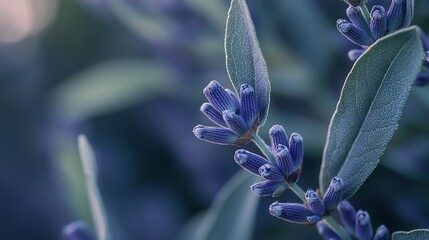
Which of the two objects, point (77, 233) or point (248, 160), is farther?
point (77, 233)

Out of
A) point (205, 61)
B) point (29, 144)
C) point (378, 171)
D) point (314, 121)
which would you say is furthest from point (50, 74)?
point (378, 171)

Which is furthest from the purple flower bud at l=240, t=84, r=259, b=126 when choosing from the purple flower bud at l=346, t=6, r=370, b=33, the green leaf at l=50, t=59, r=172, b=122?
the green leaf at l=50, t=59, r=172, b=122

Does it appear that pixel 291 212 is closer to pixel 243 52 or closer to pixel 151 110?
pixel 243 52

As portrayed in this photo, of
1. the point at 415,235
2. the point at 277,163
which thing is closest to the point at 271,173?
the point at 277,163

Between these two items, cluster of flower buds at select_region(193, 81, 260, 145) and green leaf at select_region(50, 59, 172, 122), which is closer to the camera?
cluster of flower buds at select_region(193, 81, 260, 145)

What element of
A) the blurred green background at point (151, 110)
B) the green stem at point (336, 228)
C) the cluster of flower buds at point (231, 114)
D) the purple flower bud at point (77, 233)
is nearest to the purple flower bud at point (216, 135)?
the cluster of flower buds at point (231, 114)

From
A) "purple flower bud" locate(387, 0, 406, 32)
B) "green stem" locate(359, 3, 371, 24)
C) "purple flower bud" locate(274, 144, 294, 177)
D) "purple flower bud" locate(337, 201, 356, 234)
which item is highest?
"green stem" locate(359, 3, 371, 24)

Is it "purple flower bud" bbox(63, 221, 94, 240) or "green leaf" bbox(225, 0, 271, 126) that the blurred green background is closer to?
"purple flower bud" bbox(63, 221, 94, 240)
